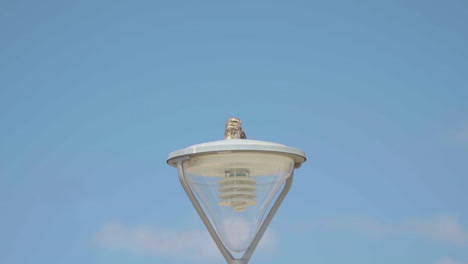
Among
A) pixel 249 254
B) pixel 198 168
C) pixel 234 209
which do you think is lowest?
pixel 249 254

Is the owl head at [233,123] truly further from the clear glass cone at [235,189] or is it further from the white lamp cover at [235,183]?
the clear glass cone at [235,189]

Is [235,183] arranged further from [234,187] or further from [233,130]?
[233,130]

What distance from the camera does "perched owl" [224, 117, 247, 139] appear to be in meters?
6.83

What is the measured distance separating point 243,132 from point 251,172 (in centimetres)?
51

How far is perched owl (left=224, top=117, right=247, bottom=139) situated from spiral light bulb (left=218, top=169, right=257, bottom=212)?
411 millimetres

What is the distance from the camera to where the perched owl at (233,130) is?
22.4 ft

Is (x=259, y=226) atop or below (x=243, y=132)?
below

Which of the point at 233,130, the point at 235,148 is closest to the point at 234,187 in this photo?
the point at 235,148

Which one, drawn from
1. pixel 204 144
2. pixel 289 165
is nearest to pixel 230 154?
pixel 204 144

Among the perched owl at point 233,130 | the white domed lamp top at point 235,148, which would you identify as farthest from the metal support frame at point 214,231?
the perched owl at point 233,130

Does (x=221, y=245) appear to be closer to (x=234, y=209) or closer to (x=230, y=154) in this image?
(x=234, y=209)

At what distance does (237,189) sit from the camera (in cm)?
662

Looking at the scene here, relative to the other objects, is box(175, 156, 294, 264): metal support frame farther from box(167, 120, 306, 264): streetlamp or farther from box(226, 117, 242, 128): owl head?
box(226, 117, 242, 128): owl head

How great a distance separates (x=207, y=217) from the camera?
6828 mm
